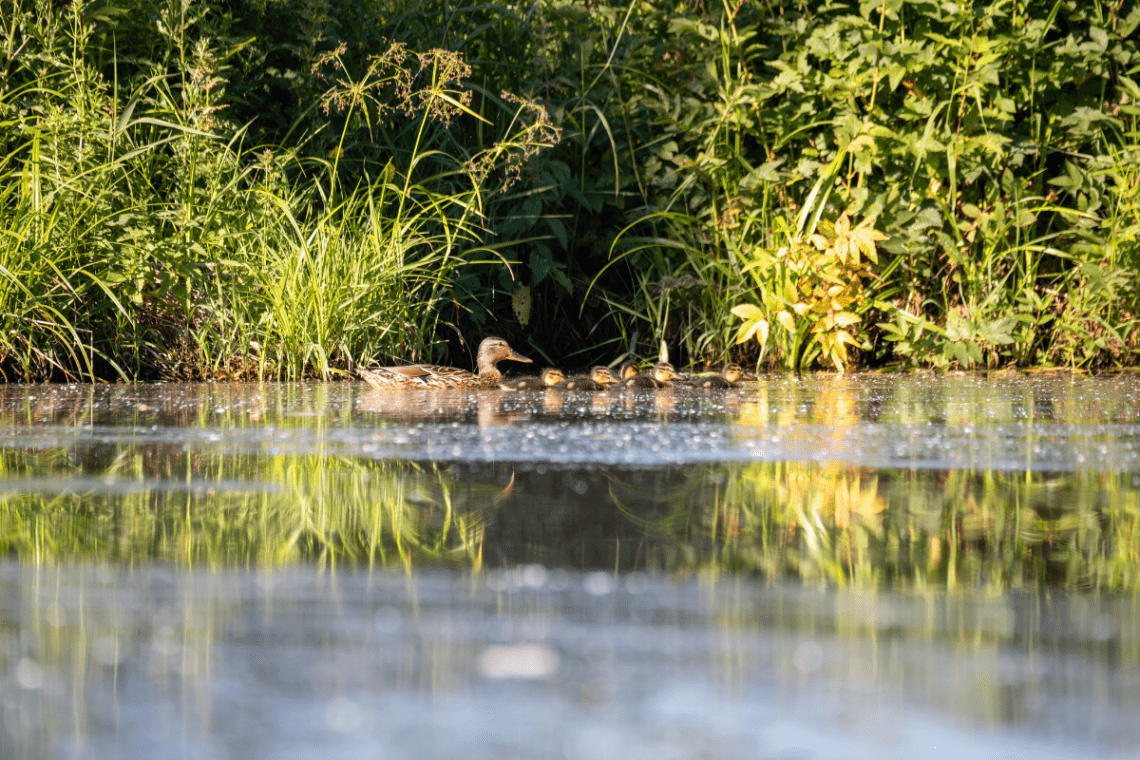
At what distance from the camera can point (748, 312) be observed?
6.64 m

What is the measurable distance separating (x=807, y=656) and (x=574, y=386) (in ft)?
14.5

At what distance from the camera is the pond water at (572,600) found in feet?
3.62

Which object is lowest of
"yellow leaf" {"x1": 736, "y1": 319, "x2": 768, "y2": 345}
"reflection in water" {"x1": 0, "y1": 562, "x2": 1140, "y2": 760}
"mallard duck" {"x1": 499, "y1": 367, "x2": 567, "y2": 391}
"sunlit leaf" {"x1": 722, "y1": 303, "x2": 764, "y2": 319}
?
"reflection in water" {"x1": 0, "y1": 562, "x2": 1140, "y2": 760}

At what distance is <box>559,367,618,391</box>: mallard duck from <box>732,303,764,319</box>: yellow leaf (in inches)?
42.7

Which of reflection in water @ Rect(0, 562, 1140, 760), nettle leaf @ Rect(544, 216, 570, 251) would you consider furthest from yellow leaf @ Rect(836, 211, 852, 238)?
reflection in water @ Rect(0, 562, 1140, 760)

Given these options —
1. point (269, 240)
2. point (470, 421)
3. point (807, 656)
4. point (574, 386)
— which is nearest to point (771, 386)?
point (574, 386)

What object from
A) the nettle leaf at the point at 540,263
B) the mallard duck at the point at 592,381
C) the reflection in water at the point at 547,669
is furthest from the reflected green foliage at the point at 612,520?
the nettle leaf at the point at 540,263

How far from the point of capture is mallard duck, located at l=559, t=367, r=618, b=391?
569 cm

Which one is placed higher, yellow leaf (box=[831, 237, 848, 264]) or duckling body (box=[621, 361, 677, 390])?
yellow leaf (box=[831, 237, 848, 264])

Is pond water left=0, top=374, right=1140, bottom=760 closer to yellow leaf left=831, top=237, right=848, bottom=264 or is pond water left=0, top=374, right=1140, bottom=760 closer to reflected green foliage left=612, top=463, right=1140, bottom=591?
reflected green foliage left=612, top=463, right=1140, bottom=591

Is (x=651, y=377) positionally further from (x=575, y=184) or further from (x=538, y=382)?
(x=575, y=184)

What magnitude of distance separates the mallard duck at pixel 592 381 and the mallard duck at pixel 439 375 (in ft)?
1.75

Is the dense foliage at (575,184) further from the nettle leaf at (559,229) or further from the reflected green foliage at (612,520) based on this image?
the reflected green foliage at (612,520)

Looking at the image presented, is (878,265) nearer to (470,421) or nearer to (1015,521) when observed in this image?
(470,421)
